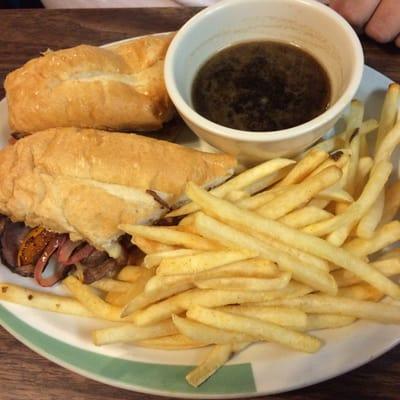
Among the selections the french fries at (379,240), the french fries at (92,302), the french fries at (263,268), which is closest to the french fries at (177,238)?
the french fries at (263,268)

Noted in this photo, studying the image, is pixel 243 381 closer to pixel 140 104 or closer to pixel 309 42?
pixel 140 104

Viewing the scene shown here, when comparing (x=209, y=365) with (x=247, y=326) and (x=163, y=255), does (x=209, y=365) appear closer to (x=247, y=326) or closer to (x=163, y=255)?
(x=247, y=326)

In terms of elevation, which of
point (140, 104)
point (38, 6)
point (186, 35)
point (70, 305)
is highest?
point (186, 35)

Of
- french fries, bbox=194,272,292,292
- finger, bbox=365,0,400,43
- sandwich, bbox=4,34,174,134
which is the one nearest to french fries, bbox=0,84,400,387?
french fries, bbox=194,272,292,292

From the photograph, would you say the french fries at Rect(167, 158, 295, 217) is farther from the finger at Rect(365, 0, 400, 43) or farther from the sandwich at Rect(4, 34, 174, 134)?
the finger at Rect(365, 0, 400, 43)

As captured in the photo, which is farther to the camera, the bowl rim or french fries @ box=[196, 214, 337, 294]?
Result: the bowl rim

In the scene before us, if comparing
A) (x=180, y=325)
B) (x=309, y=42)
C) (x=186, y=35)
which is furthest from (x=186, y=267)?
(x=309, y=42)

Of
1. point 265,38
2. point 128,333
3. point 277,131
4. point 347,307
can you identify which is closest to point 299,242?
point 347,307
